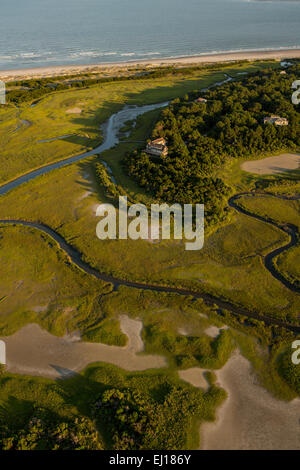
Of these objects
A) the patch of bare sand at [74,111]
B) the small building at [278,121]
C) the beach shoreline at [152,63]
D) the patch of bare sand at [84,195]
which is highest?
the beach shoreline at [152,63]

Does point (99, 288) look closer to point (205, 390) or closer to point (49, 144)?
point (205, 390)

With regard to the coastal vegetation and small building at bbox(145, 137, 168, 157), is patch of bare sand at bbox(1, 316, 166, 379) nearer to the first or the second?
the coastal vegetation

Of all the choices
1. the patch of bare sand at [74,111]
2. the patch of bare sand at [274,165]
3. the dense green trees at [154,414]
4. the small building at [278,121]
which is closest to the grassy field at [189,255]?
the dense green trees at [154,414]

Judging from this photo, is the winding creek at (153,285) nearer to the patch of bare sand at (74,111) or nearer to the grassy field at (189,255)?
the grassy field at (189,255)

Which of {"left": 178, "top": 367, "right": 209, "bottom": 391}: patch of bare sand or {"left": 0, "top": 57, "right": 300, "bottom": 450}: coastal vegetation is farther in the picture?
{"left": 178, "top": 367, "right": 209, "bottom": 391}: patch of bare sand

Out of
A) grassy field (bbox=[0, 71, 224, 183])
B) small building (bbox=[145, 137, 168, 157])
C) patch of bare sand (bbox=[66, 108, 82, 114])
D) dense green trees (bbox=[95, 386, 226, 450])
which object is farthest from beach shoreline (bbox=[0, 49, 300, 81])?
dense green trees (bbox=[95, 386, 226, 450])

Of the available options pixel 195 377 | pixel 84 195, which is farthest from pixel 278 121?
pixel 195 377
